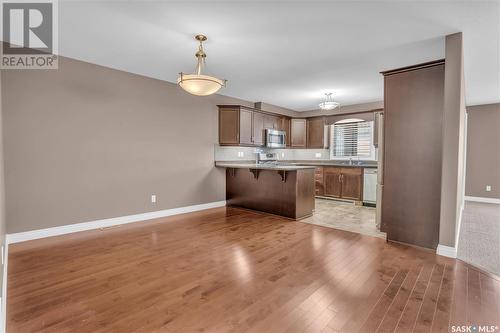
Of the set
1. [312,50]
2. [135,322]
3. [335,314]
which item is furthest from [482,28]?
[135,322]

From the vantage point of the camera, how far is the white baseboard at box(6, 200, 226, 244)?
3.25 metres

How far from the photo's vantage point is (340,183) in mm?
6352

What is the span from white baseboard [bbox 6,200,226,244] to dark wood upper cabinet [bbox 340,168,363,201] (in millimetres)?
3486

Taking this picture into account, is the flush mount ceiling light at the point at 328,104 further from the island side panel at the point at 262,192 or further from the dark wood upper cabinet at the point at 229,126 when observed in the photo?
the dark wood upper cabinet at the point at 229,126

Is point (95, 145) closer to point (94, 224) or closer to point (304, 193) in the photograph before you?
point (94, 224)

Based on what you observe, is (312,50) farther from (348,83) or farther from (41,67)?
(41,67)

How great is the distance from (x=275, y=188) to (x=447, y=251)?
9.02 ft

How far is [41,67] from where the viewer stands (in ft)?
11.1

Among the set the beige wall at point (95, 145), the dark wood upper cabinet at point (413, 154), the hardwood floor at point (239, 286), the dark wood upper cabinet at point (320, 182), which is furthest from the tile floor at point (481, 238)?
the beige wall at point (95, 145)

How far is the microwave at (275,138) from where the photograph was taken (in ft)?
21.2

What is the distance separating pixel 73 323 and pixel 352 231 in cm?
355

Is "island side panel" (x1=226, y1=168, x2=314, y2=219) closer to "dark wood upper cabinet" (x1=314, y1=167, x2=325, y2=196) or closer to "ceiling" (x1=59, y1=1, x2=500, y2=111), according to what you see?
"ceiling" (x1=59, y1=1, x2=500, y2=111)

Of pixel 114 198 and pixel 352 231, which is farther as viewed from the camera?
pixel 114 198

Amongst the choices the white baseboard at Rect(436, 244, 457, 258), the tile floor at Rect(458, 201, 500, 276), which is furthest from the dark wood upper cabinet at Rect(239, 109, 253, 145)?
the tile floor at Rect(458, 201, 500, 276)
